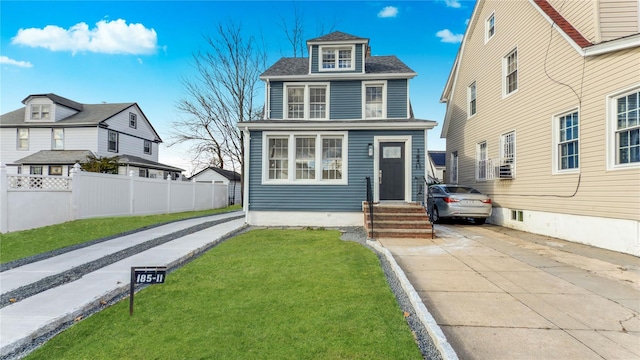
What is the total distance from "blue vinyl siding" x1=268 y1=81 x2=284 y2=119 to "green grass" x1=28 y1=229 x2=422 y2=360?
7387 mm

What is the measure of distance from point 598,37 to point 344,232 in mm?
8011

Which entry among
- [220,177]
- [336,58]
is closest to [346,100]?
[336,58]

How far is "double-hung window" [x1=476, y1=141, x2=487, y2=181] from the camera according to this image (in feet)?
38.6

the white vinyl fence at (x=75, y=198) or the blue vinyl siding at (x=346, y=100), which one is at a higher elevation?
the blue vinyl siding at (x=346, y=100)

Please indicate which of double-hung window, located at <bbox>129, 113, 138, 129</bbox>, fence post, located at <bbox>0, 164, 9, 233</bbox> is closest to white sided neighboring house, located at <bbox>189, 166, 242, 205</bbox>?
double-hung window, located at <bbox>129, 113, 138, 129</bbox>

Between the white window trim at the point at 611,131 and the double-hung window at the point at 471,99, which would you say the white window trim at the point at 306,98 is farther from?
the white window trim at the point at 611,131

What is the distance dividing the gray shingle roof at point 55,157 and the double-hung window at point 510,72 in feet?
78.6

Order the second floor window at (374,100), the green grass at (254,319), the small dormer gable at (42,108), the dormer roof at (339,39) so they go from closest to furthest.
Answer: the green grass at (254,319) < the second floor window at (374,100) < the dormer roof at (339,39) < the small dormer gable at (42,108)

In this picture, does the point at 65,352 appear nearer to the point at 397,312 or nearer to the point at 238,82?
the point at 397,312

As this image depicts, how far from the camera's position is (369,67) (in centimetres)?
1173

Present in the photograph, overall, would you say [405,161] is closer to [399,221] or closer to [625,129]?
[399,221]

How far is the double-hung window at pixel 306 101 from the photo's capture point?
1116cm

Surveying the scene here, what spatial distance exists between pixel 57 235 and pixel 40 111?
19488 mm

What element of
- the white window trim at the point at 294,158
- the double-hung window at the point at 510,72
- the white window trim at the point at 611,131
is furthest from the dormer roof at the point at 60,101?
the white window trim at the point at 611,131
